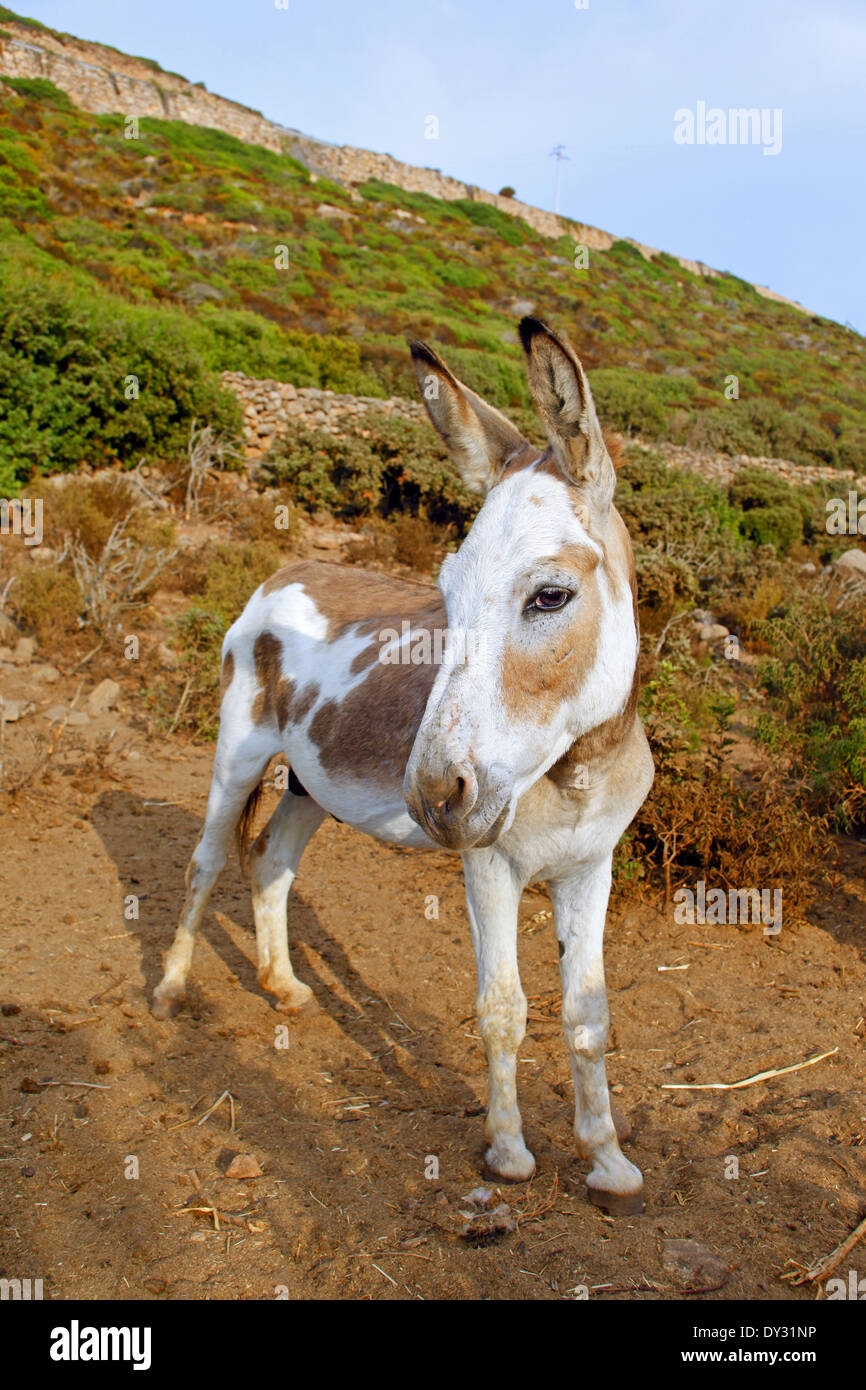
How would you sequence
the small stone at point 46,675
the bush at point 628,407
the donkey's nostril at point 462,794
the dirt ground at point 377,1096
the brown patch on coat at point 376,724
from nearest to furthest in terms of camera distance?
1. the donkey's nostril at point 462,794
2. the dirt ground at point 377,1096
3. the brown patch on coat at point 376,724
4. the small stone at point 46,675
5. the bush at point 628,407

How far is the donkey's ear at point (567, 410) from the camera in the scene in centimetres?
197

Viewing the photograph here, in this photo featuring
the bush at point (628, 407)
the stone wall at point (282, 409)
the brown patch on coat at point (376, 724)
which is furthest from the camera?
the bush at point (628, 407)

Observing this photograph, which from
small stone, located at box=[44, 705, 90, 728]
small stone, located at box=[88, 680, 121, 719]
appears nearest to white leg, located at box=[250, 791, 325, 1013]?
small stone, located at box=[44, 705, 90, 728]

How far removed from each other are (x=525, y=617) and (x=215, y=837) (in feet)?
8.27

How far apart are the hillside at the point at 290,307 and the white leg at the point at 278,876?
6.55 m

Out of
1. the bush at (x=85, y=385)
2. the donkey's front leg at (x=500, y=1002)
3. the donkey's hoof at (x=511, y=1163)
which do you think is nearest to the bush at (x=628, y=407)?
the bush at (x=85, y=385)

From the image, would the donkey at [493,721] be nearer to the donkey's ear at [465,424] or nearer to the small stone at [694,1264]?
the donkey's ear at [465,424]

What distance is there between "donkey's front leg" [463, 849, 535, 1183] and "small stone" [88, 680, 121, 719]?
5705 mm

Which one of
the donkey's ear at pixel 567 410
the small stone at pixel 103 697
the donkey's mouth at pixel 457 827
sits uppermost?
the donkey's ear at pixel 567 410

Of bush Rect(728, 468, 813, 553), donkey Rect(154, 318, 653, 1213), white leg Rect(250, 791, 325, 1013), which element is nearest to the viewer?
donkey Rect(154, 318, 653, 1213)

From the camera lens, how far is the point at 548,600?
2006 millimetres

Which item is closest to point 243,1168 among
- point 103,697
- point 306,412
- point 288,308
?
point 103,697

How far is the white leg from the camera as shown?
3.94 m

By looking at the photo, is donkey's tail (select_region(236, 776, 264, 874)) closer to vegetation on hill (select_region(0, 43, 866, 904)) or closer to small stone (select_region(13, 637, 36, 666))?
vegetation on hill (select_region(0, 43, 866, 904))
